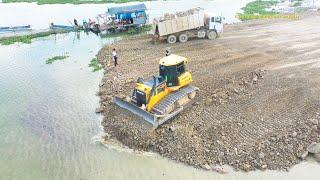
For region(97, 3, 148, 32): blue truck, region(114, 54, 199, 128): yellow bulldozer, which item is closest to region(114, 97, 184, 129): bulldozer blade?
region(114, 54, 199, 128): yellow bulldozer

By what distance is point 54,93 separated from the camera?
996 inches

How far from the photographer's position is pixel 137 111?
19.7m

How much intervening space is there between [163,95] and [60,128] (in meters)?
5.43

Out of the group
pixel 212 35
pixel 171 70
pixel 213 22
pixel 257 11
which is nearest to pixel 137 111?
pixel 171 70

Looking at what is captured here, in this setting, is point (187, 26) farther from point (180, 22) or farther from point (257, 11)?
point (257, 11)

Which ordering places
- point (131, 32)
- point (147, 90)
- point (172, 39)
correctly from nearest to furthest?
1. point (147, 90)
2. point (172, 39)
3. point (131, 32)

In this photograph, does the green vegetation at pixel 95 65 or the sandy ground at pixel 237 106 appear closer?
the sandy ground at pixel 237 106

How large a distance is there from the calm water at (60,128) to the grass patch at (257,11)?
52.4ft

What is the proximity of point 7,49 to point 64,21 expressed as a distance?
11800 mm

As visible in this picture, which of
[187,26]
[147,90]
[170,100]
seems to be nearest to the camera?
[147,90]

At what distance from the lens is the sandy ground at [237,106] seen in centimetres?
1741

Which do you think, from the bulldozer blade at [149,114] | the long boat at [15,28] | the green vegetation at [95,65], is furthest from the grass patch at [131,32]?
the bulldozer blade at [149,114]

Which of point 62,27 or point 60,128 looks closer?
point 60,128

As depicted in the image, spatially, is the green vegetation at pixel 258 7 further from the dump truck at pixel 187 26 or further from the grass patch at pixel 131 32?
the dump truck at pixel 187 26
